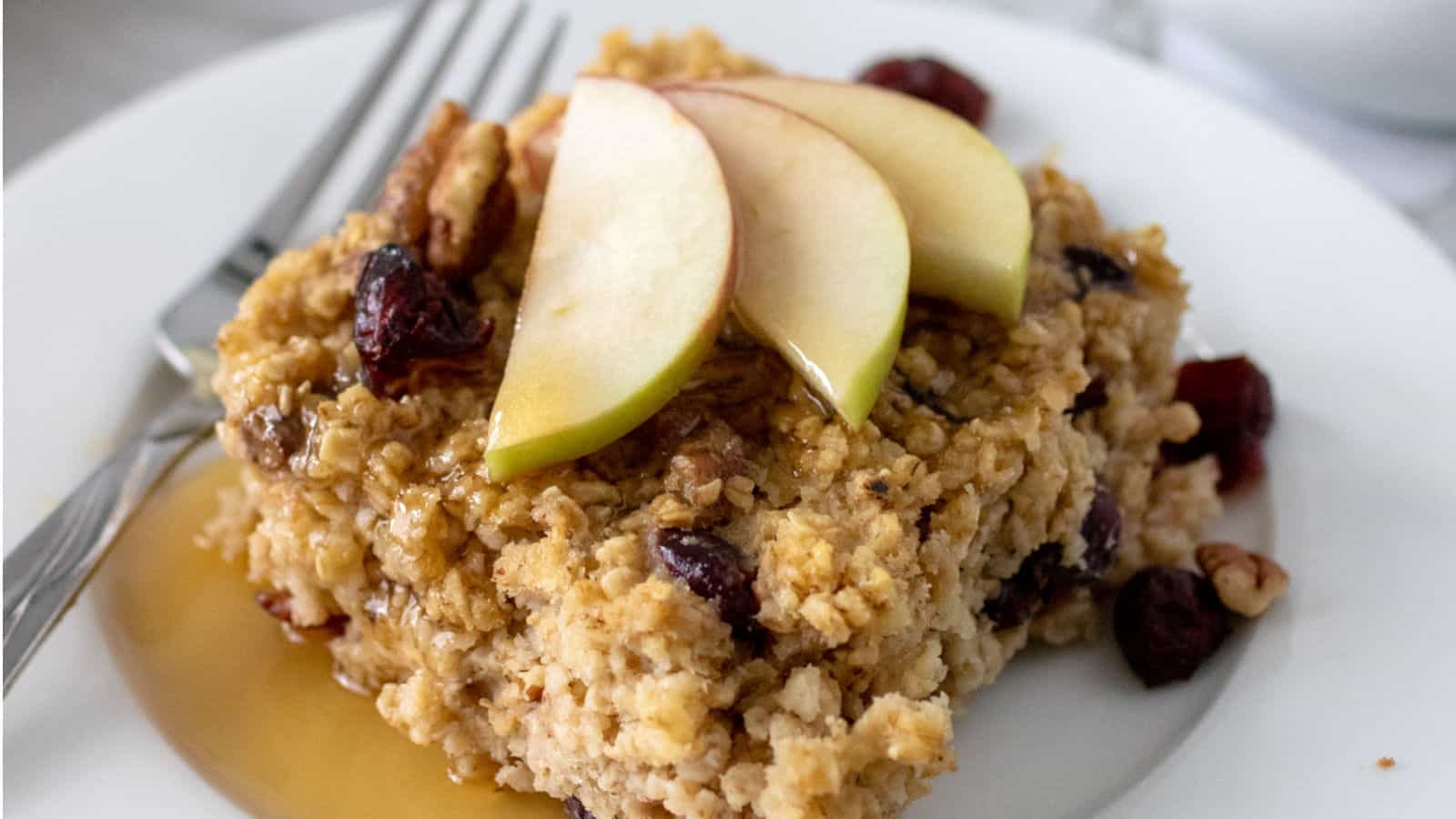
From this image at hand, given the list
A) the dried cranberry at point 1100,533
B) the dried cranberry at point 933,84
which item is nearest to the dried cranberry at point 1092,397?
the dried cranberry at point 1100,533

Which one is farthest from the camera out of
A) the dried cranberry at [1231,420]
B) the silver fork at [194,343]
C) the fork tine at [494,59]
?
the fork tine at [494,59]

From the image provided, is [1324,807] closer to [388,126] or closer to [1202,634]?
[1202,634]

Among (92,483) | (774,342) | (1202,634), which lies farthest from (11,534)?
(1202,634)

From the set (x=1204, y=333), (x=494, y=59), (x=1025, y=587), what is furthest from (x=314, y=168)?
(x=1204, y=333)

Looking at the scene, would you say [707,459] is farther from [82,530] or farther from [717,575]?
[82,530]

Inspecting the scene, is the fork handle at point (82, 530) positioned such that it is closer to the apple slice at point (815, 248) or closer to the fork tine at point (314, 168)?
the fork tine at point (314, 168)

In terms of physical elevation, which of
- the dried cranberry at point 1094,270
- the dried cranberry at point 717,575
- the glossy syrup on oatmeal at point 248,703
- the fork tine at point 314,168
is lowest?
the glossy syrup on oatmeal at point 248,703

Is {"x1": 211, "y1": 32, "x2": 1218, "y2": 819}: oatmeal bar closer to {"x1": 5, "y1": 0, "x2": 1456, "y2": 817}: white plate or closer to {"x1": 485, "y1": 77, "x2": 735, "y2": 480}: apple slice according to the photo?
{"x1": 485, "y1": 77, "x2": 735, "y2": 480}: apple slice
